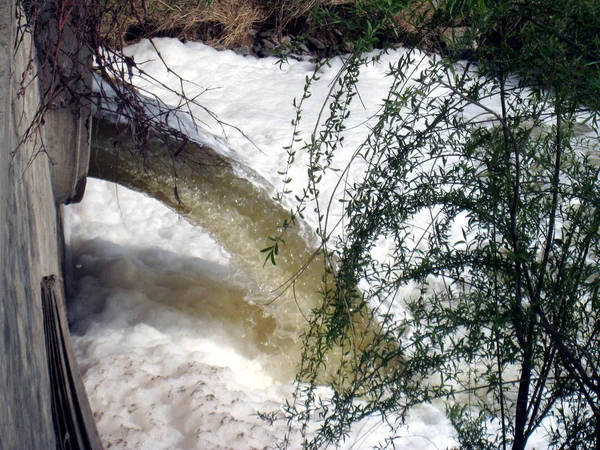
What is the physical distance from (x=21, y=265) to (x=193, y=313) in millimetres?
2154

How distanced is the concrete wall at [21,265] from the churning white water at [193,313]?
0.53 meters

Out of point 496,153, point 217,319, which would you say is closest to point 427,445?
point 217,319

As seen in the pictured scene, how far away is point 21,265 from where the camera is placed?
6.59ft

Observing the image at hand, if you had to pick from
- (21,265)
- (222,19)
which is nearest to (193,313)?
(21,265)

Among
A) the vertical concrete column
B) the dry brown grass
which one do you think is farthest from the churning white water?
the dry brown grass

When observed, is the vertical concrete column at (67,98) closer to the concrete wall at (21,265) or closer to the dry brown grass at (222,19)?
the concrete wall at (21,265)

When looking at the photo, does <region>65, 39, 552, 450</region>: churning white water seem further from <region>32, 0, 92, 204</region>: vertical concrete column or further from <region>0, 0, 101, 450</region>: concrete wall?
<region>0, 0, 101, 450</region>: concrete wall

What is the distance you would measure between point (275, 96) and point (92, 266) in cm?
288

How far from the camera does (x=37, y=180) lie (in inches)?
108

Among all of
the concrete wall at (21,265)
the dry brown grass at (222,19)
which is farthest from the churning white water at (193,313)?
the dry brown grass at (222,19)

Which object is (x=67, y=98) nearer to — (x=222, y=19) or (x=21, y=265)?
(x=21, y=265)

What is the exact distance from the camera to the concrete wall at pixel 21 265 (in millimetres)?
1602

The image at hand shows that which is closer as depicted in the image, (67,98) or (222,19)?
(67,98)

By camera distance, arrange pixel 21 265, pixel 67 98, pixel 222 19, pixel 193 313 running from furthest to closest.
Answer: pixel 222 19 → pixel 193 313 → pixel 67 98 → pixel 21 265
